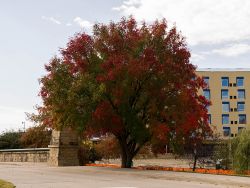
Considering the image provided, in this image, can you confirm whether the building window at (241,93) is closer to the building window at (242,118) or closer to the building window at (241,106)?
the building window at (241,106)

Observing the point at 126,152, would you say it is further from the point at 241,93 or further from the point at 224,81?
the point at 241,93

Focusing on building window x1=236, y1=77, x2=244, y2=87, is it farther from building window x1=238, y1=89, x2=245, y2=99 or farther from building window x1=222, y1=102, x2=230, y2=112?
building window x1=222, y1=102, x2=230, y2=112

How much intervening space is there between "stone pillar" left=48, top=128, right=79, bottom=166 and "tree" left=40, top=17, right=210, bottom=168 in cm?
385

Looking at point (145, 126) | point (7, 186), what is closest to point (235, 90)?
point (145, 126)

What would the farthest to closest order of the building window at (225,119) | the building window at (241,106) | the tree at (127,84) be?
the building window at (241,106) → the building window at (225,119) → the tree at (127,84)

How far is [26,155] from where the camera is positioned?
38406 millimetres

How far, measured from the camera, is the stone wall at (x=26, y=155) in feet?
118

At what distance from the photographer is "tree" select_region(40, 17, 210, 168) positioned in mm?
25062

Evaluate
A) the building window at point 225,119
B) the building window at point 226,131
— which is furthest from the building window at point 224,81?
the building window at point 226,131

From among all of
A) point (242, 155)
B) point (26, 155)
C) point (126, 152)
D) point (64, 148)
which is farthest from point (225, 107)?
point (242, 155)

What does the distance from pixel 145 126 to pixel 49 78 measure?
5.99 metres

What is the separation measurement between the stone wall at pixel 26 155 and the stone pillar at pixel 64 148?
411cm

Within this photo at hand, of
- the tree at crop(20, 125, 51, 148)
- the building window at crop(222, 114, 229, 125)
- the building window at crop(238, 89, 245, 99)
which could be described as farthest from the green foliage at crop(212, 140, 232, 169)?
the building window at crop(238, 89, 245, 99)

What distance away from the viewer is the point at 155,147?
28.9 m
